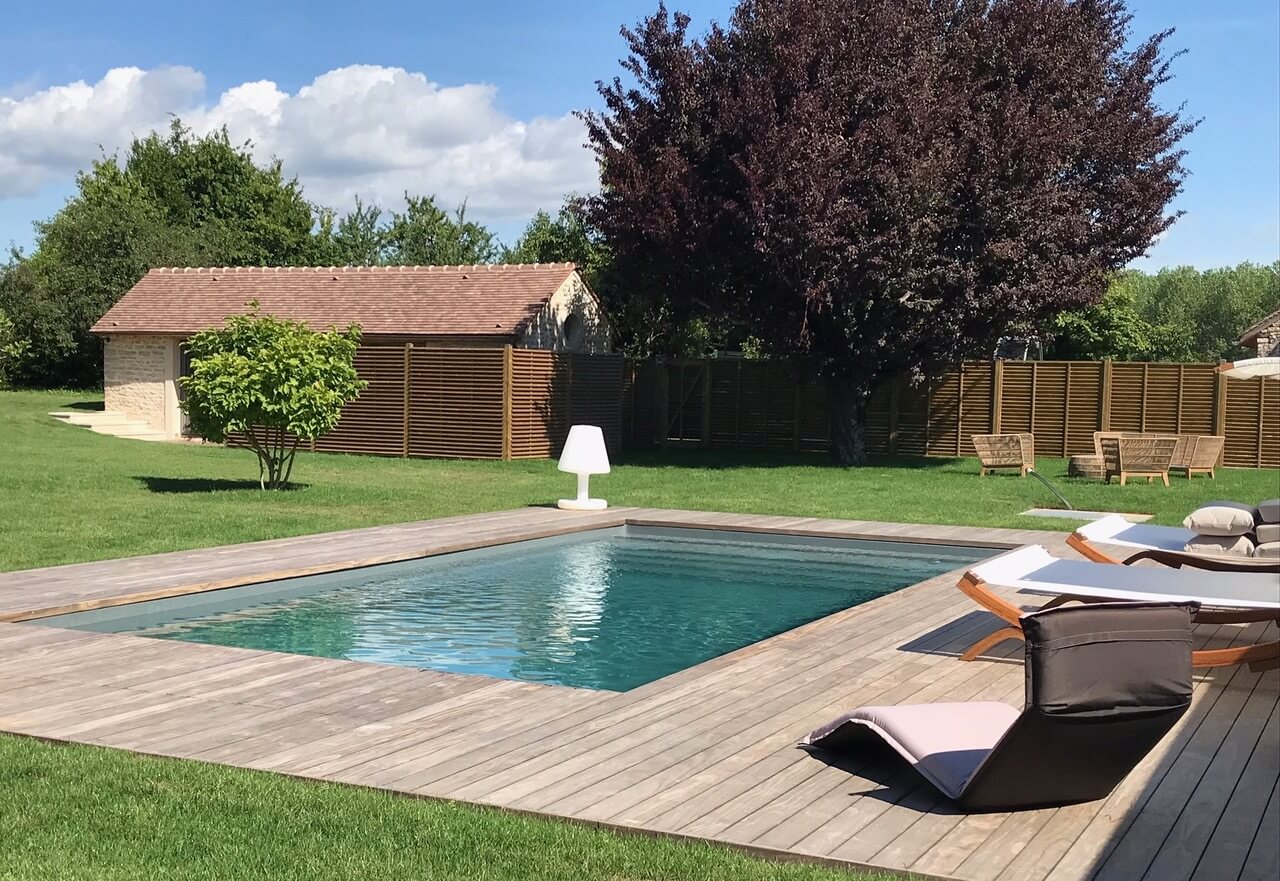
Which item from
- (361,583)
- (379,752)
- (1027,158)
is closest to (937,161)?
(1027,158)

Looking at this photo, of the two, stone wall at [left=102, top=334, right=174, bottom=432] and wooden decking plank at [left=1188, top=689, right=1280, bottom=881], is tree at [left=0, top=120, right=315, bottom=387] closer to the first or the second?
stone wall at [left=102, top=334, right=174, bottom=432]

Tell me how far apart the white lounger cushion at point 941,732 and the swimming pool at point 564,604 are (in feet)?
10.2

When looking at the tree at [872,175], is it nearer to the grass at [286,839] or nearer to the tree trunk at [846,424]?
the tree trunk at [846,424]

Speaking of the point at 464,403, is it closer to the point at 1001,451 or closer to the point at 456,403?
the point at 456,403

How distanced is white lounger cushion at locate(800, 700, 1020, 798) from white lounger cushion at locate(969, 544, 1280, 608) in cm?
184

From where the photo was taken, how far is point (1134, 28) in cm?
2564

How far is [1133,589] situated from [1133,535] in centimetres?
286

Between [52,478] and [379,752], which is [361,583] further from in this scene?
[52,478]

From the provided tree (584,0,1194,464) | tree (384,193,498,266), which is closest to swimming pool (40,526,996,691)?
tree (584,0,1194,464)

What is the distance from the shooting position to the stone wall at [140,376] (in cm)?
2981

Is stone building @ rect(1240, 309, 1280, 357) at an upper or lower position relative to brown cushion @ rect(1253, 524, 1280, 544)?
upper

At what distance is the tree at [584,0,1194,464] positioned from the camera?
830 inches

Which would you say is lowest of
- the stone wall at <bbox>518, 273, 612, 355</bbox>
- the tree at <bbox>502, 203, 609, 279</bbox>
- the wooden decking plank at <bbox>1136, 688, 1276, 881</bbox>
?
the wooden decking plank at <bbox>1136, 688, 1276, 881</bbox>

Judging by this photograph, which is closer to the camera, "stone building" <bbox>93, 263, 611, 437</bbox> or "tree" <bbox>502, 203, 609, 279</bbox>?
"stone building" <bbox>93, 263, 611, 437</bbox>
